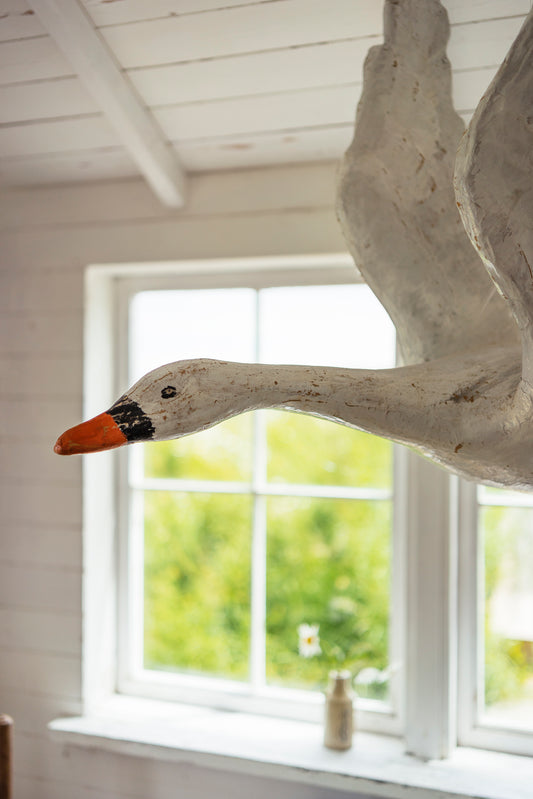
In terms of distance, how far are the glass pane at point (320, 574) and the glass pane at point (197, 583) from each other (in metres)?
0.19

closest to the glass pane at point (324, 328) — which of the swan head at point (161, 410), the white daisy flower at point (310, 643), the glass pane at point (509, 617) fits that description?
the glass pane at point (509, 617)

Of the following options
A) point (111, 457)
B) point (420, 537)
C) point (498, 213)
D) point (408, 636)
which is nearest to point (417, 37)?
point (498, 213)

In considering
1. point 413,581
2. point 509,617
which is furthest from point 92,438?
point 509,617

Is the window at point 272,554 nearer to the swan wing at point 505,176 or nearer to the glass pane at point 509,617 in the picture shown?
the glass pane at point 509,617

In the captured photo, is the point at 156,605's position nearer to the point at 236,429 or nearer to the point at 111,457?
the point at 236,429

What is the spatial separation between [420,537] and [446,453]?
0.81 meters

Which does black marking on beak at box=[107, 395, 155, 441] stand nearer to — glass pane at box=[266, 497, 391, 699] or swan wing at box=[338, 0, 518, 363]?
swan wing at box=[338, 0, 518, 363]

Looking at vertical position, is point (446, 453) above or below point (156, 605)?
Result: above

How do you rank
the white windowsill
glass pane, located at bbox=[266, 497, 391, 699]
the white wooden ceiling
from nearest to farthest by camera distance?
1. the white wooden ceiling
2. the white windowsill
3. glass pane, located at bbox=[266, 497, 391, 699]

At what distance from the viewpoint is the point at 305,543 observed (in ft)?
13.2

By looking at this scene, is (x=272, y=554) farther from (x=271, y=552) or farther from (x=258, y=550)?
(x=258, y=550)

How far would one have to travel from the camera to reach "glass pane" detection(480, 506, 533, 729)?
1.69 m

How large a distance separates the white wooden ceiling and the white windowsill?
1.20 metres

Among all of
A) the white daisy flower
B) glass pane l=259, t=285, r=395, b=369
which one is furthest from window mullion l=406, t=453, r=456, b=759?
Answer: glass pane l=259, t=285, r=395, b=369
